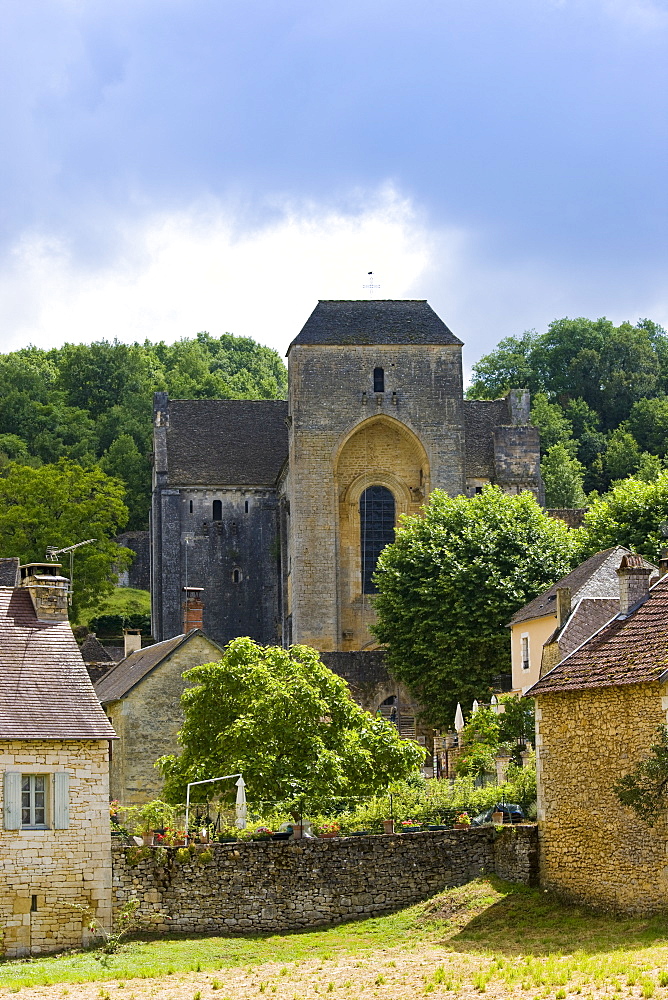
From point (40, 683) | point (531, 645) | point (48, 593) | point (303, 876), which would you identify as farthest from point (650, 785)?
point (531, 645)

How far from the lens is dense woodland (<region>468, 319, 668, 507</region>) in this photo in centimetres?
9638

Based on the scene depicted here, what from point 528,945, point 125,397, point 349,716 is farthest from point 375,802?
point 125,397

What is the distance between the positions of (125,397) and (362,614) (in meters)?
46.0

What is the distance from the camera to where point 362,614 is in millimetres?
59875

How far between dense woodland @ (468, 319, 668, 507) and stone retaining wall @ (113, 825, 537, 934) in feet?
218

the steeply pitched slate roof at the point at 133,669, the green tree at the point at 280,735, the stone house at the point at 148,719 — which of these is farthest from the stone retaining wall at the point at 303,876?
the steeply pitched slate roof at the point at 133,669

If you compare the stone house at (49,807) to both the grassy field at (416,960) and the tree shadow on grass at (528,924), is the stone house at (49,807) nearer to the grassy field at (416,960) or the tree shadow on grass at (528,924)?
the grassy field at (416,960)

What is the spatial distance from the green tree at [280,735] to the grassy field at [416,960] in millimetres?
5372

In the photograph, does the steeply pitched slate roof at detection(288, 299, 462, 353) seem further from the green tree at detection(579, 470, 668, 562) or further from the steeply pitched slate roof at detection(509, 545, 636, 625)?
the steeply pitched slate roof at detection(509, 545, 636, 625)

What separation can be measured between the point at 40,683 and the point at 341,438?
1330 inches

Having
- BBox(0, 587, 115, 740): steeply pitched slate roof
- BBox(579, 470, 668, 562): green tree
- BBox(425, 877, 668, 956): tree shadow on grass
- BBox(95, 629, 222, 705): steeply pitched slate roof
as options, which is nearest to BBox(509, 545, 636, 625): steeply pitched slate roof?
BBox(579, 470, 668, 562): green tree

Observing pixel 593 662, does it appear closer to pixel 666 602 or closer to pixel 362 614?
pixel 666 602

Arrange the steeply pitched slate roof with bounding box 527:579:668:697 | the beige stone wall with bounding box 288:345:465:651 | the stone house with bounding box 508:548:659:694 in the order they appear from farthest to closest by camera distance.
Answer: the beige stone wall with bounding box 288:345:465:651 < the stone house with bounding box 508:548:659:694 < the steeply pitched slate roof with bounding box 527:579:668:697

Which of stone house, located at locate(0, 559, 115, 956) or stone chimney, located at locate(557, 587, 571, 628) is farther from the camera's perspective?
stone chimney, located at locate(557, 587, 571, 628)
